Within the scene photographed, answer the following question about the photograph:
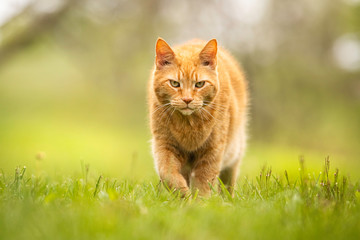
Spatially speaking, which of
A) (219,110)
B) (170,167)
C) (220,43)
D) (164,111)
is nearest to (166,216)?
(170,167)

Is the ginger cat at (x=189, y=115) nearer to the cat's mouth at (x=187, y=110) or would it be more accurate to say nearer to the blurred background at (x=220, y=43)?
the cat's mouth at (x=187, y=110)

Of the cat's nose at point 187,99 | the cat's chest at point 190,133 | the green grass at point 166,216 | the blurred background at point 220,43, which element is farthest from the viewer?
the blurred background at point 220,43

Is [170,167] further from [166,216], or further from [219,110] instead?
[166,216]

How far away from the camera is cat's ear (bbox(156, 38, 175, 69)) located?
3445 mm

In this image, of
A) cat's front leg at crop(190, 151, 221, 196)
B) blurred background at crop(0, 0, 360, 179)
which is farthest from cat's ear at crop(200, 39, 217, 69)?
blurred background at crop(0, 0, 360, 179)

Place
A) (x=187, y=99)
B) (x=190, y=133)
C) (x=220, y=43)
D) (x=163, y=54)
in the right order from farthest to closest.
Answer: (x=220, y=43) → (x=163, y=54) → (x=190, y=133) → (x=187, y=99)

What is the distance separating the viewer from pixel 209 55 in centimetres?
347

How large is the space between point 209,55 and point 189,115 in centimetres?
56

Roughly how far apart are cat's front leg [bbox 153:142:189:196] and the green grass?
0.35 m

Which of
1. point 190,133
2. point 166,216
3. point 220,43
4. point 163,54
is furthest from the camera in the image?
point 220,43

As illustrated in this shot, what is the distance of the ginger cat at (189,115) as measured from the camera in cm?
332

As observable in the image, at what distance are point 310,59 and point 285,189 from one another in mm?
9083

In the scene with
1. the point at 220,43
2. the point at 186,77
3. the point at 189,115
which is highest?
the point at 220,43

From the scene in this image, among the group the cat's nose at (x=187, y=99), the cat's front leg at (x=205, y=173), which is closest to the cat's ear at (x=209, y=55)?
the cat's nose at (x=187, y=99)
